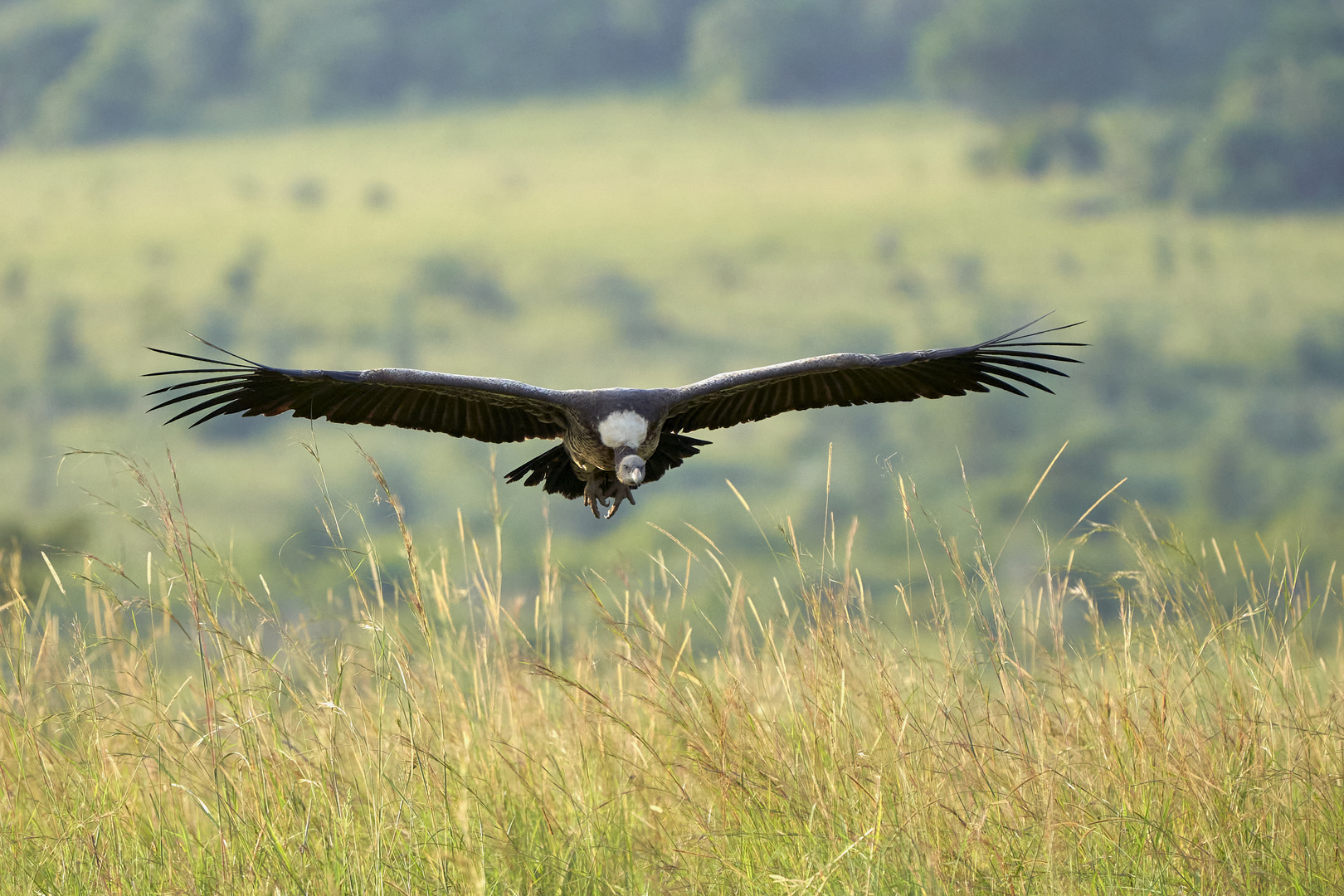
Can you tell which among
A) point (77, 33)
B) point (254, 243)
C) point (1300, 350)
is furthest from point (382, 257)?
point (1300, 350)

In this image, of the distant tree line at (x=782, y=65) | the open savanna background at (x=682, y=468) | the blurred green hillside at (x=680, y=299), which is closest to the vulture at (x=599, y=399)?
the open savanna background at (x=682, y=468)

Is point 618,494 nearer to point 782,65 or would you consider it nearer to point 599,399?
point 599,399

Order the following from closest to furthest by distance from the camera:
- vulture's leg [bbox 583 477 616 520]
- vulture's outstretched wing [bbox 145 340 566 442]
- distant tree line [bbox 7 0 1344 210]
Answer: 1. vulture's outstretched wing [bbox 145 340 566 442]
2. vulture's leg [bbox 583 477 616 520]
3. distant tree line [bbox 7 0 1344 210]

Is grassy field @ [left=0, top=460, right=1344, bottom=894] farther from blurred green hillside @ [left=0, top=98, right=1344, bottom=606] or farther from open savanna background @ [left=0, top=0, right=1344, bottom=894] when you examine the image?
blurred green hillside @ [left=0, top=98, right=1344, bottom=606]

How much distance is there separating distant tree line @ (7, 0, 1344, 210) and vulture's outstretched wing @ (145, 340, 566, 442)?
95.9 meters

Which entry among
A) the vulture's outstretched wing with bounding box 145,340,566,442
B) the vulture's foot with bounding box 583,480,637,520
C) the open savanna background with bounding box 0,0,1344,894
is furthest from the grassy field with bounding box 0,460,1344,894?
the vulture's foot with bounding box 583,480,637,520

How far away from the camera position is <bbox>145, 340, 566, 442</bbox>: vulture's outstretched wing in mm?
5535

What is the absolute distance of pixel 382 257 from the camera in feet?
334

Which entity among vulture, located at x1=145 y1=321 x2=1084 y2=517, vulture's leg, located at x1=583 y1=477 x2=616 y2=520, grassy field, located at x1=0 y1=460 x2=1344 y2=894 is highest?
vulture, located at x1=145 y1=321 x2=1084 y2=517

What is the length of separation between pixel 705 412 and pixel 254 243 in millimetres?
100917

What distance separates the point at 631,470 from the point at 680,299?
89.4 m

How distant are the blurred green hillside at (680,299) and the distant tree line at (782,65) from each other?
3.05m

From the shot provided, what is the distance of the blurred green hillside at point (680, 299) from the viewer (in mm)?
80125

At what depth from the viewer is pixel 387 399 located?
Result: 20.2 ft
